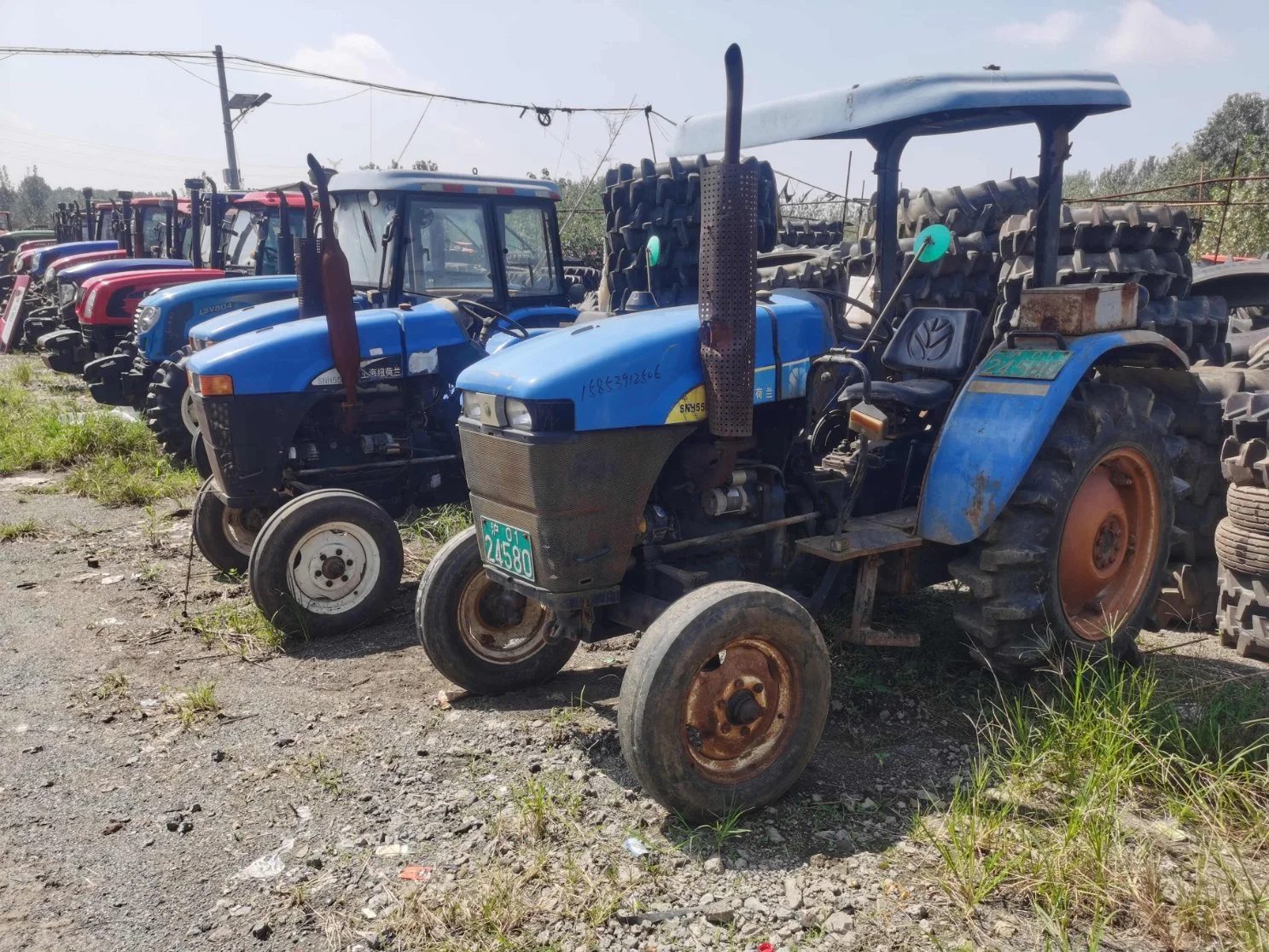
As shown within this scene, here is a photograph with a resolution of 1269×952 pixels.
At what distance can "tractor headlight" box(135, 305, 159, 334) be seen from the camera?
898cm

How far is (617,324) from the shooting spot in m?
3.43

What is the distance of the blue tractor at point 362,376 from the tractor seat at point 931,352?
249 cm

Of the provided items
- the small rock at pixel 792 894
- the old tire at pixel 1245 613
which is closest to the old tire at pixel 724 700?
the small rock at pixel 792 894

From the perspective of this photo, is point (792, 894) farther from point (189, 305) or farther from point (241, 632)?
point (189, 305)

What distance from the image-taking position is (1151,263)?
5.14m

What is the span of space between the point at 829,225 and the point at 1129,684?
28.0 ft

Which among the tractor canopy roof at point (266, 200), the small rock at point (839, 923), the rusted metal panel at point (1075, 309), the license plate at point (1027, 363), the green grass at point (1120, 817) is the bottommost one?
the small rock at point (839, 923)

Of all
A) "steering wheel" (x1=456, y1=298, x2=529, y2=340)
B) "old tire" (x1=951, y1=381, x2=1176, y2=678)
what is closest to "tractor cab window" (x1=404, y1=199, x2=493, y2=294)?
"steering wheel" (x1=456, y1=298, x2=529, y2=340)

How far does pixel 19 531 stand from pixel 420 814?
190 inches

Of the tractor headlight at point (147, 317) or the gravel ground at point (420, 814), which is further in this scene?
the tractor headlight at point (147, 317)

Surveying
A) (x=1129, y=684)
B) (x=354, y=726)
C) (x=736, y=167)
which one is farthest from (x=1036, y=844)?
(x=354, y=726)

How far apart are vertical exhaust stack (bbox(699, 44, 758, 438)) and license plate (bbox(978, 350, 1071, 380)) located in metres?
1.06

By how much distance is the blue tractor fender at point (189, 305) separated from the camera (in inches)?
352

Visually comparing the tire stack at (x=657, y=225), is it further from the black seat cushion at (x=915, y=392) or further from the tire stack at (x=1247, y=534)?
the tire stack at (x=1247, y=534)
